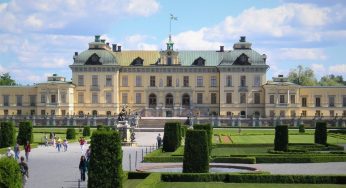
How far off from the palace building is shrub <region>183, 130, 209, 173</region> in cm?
4956

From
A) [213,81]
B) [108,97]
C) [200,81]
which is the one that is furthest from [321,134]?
[108,97]

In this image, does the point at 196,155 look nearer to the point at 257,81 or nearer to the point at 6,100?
the point at 257,81

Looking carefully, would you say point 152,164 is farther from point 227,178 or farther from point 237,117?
point 237,117

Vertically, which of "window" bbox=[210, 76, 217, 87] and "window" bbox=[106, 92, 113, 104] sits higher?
"window" bbox=[210, 76, 217, 87]

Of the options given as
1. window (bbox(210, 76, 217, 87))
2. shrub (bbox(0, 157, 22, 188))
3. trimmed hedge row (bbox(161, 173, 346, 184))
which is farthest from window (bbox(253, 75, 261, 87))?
shrub (bbox(0, 157, 22, 188))

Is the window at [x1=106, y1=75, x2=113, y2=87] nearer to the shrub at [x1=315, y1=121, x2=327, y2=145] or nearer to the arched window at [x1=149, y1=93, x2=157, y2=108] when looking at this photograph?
the arched window at [x1=149, y1=93, x2=157, y2=108]

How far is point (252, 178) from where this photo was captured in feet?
65.8

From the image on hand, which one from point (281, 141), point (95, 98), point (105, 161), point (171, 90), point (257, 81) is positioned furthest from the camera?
point (171, 90)

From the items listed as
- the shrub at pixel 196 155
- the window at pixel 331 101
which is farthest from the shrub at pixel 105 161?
the window at pixel 331 101

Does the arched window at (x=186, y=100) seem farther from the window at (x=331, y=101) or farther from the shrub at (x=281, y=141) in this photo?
the shrub at (x=281, y=141)

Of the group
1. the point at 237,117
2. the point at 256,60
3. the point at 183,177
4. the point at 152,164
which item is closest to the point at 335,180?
the point at 183,177

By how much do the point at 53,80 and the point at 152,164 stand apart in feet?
159

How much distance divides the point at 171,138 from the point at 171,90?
39974mm

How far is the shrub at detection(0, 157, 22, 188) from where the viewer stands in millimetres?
12003
